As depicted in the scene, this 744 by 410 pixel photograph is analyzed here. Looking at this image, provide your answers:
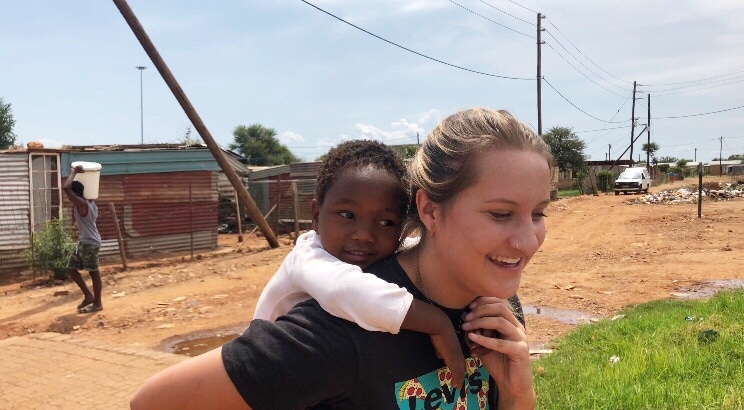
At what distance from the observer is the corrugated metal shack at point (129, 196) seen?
13.1 metres

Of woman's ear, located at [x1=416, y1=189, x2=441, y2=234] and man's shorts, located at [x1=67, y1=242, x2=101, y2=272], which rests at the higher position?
woman's ear, located at [x1=416, y1=189, x2=441, y2=234]

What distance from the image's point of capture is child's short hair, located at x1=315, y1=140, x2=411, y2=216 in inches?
73.4

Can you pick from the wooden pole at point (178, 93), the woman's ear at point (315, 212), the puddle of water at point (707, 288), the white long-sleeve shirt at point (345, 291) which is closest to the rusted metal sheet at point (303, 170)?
the wooden pole at point (178, 93)

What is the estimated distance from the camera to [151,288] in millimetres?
11016

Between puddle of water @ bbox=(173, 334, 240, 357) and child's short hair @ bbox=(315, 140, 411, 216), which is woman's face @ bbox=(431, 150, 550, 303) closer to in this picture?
child's short hair @ bbox=(315, 140, 411, 216)

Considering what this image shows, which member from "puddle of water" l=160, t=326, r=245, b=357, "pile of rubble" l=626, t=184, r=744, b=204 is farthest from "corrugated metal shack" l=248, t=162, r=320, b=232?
"pile of rubble" l=626, t=184, r=744, b=204

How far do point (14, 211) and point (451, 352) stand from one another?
14.0 meters

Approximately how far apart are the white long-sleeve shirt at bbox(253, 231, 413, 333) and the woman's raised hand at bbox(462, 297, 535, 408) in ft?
0.67

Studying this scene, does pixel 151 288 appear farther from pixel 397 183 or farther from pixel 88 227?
pixel 397 183

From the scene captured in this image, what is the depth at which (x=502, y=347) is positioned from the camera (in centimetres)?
150

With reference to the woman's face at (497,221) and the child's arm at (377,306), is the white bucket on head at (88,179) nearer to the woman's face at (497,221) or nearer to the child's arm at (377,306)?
the child's arm at (377,306)

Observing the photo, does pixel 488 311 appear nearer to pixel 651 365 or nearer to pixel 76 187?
pixel 651 365

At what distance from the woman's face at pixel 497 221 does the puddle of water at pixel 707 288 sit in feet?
28.1

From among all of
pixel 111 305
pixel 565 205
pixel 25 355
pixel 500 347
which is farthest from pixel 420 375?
pixel 565 205
